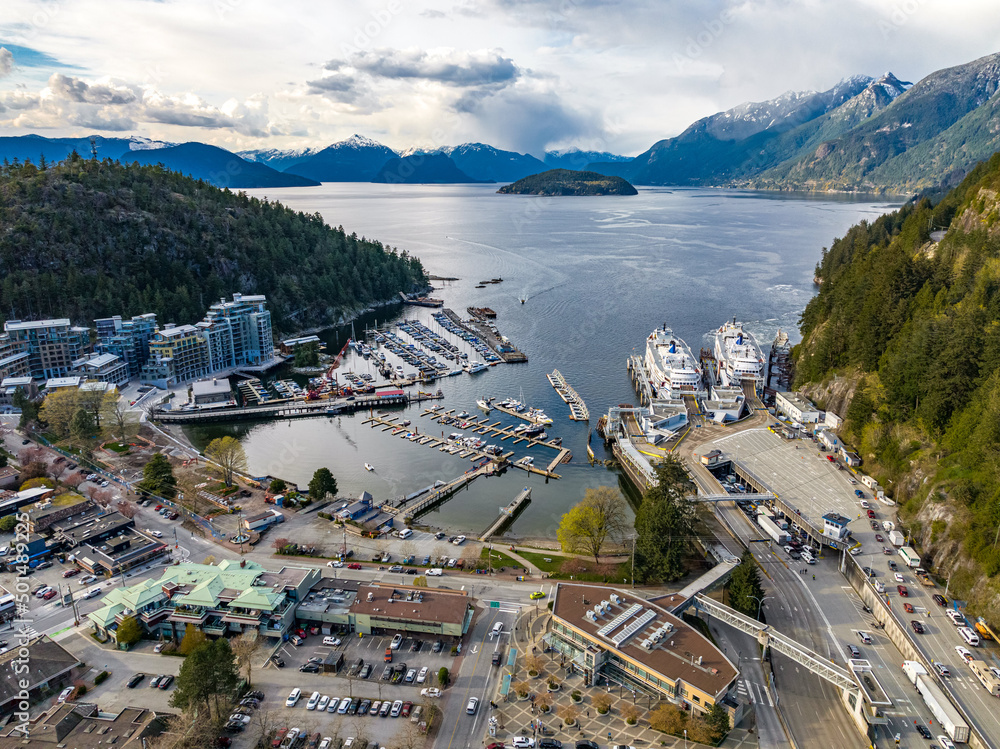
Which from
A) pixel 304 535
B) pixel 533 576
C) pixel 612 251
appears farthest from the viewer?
pixel 612 251

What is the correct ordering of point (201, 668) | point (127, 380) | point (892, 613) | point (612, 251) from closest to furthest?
1. point (201, 668)
2. point (892, 613)
3. point (127, 380)
4. point (612, 251)

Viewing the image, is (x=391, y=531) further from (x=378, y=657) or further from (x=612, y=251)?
(x=612, y=251)

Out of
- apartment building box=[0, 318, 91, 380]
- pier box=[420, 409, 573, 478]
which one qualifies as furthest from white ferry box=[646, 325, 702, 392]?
apartment building box=[0, 318, 91, 380]

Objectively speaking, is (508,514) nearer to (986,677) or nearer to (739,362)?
(986,677)

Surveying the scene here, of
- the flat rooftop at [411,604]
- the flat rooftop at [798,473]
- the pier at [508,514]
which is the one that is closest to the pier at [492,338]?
the pier at [508,514]

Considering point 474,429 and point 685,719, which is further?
point 474,429

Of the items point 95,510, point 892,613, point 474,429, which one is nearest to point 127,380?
point 95,510
